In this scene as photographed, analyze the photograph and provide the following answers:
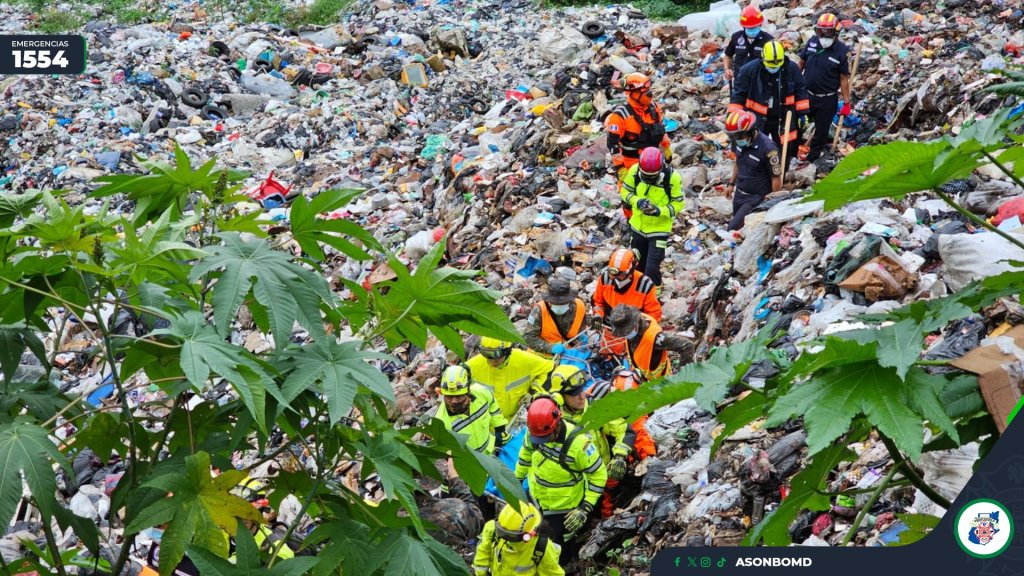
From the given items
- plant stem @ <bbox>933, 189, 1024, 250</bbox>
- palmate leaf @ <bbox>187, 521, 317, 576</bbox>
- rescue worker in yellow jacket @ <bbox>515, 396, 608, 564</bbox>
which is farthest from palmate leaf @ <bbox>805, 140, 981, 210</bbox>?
rescue worker in yellow jacket @ <bbox>515, 396, 608, 564</bbox>

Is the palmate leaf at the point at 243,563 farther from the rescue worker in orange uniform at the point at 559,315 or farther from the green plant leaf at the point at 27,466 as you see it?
the rescue worker in orange uniform at the point at 559,315

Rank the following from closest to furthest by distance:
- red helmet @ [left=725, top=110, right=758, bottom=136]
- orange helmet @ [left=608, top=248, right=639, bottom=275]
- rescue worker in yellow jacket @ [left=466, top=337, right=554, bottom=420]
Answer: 1. rescue worker in yellow jacket @ [left=466, top=337, right=554, bottom=420]
2. orange helmet @ [left=608, top=248, right=639, bottom=275]
3. red helmet @ [left=725, top=110, right=758, bottom=136]

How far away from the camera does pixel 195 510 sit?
212cm

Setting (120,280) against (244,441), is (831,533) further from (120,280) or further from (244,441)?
(120,280)

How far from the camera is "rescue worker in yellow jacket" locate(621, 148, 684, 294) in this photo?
27.2 ft

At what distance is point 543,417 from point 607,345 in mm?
1567

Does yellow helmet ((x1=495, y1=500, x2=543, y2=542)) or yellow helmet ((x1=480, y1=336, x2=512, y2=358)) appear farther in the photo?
yellow helmet ((x1=480, y1=336, x2=512, y2=358))

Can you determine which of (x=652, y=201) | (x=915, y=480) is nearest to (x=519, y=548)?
(x=652, y=201)

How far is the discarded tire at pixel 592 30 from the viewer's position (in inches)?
619

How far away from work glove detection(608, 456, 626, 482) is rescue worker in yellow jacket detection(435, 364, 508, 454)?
755 mm

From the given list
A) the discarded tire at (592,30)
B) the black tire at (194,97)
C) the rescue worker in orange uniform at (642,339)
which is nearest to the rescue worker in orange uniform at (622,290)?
the rescue worker in orange uniform at (642,339)

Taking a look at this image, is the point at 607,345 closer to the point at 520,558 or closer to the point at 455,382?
A: the point at 455,382

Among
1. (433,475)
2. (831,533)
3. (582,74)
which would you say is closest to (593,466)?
(831,533)

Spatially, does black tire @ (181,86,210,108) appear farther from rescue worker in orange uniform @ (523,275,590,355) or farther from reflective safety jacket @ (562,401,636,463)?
reflective safety jacket @ (562,401,636,463)
